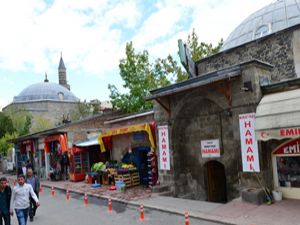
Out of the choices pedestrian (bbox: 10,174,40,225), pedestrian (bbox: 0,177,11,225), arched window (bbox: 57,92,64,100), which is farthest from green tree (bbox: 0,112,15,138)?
arched window (bbox: 57,92,64,100)

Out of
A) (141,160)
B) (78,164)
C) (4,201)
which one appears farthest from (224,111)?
(78,164)

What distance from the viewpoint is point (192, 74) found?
15938 mm

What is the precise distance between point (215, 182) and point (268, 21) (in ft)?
31.5

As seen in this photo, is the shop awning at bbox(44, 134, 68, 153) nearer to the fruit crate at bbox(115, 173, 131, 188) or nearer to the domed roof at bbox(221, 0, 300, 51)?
the fruit crate at bbox(115, 173, 131, 188)

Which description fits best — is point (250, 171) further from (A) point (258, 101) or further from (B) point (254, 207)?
(A) point (258, 101)

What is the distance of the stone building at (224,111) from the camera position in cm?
986

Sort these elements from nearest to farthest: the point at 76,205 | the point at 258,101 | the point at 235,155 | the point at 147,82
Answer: the point at 258,101 < the point at 235,155 < the point at 76,205 < the point at 147,82

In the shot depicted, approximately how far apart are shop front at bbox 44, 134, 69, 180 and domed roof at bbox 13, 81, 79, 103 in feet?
151

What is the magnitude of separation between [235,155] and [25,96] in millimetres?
64226

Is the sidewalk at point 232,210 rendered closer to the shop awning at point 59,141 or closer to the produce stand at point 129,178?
the produce stand at point 129,178

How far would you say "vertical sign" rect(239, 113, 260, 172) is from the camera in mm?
9742

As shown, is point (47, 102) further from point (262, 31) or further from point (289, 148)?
point (289, 148)

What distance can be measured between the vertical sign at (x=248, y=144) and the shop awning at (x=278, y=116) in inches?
19.3

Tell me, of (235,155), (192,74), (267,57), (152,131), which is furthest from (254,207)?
(192,74)
